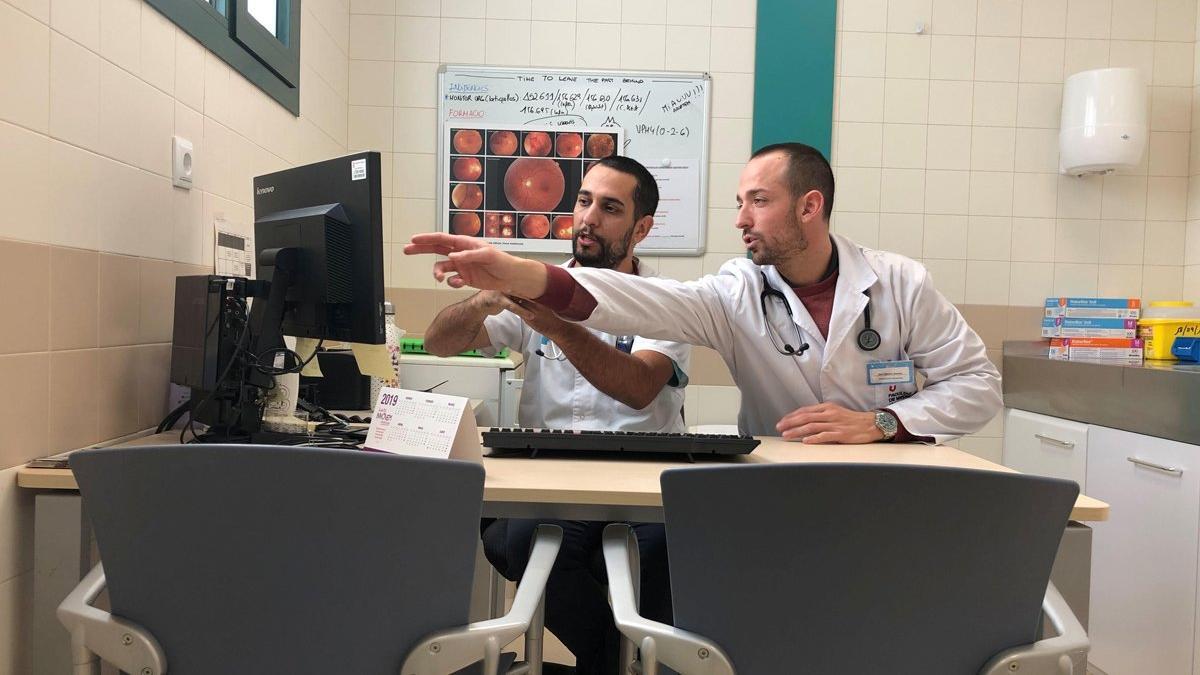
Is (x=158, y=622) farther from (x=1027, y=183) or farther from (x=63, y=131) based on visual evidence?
(x=1027, y=183)

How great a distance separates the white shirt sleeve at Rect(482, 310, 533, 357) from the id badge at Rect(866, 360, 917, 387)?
0.96 metres

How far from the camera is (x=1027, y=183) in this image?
11.7ft

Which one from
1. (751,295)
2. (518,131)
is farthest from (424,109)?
(751,295)

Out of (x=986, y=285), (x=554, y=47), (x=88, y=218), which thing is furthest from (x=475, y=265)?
(x=986, y=285)

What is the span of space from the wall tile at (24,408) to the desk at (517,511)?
0.18ft

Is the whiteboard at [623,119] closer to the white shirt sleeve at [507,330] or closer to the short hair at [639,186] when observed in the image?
the short hair at [639,186]

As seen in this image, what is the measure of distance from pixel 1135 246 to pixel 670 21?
2.16 m

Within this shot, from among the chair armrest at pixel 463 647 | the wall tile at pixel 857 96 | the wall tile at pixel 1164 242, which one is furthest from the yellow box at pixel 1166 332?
the chair armrest at pixel 463 647

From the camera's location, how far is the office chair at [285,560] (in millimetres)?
873

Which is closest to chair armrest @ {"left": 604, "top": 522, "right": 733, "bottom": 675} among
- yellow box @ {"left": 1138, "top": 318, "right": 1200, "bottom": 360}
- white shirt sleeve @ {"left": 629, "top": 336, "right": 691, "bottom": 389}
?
white shirt sleeve @ {"left": 629, "top": 336, "right": 691, "bottom": 389}

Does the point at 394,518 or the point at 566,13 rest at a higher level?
the point at 566,13

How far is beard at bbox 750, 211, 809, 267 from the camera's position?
7.23 feet

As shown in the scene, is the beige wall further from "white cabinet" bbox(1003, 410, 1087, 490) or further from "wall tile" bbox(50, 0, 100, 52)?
"white cabinet" bbox(1003, 410, 1087, 490)

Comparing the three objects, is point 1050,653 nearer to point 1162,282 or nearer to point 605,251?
point 605,251
